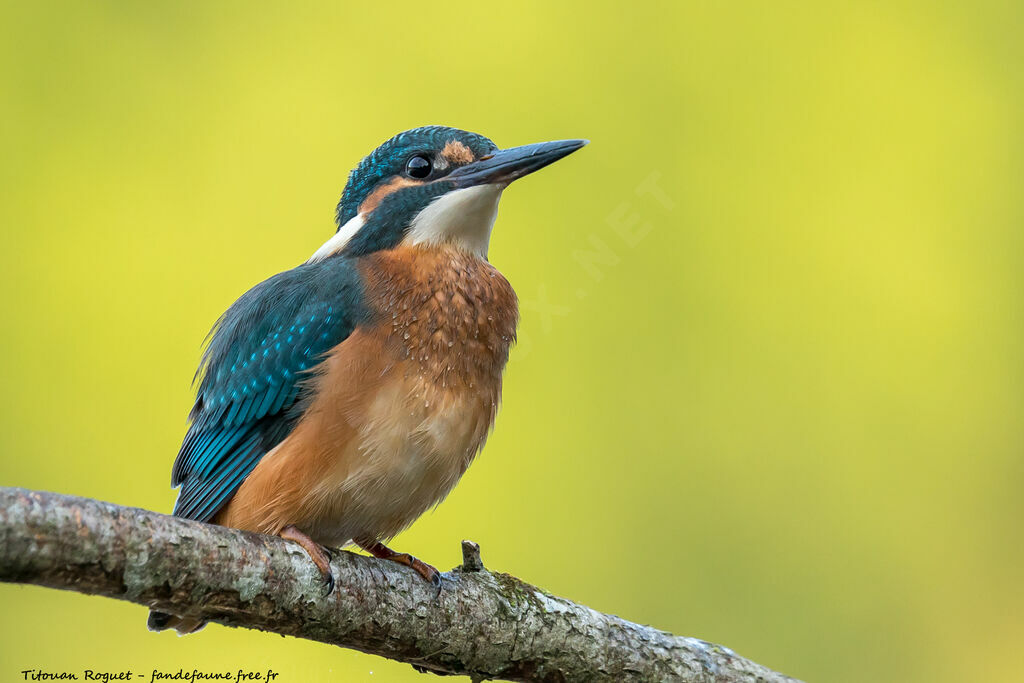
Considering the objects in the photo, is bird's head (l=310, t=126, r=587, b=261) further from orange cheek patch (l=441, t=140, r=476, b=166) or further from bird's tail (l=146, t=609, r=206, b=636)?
bird's tail (l=146, t=609, r=206, b=636)

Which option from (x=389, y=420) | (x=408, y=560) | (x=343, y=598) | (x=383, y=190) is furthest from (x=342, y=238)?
(x=343, y=598)

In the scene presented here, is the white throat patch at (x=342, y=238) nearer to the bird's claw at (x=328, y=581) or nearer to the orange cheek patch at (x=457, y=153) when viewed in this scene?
the orange cheek patch at (x=457, y=153)

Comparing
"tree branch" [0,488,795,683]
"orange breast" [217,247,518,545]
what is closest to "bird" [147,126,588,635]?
"orange breast" [217,247,518,545]

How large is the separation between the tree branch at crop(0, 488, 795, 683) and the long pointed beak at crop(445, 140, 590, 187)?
1239 mm

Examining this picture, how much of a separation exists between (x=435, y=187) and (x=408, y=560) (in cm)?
123

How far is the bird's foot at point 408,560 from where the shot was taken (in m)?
3.20

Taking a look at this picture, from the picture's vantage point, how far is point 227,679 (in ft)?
16.0

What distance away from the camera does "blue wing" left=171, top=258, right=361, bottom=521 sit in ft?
11.5

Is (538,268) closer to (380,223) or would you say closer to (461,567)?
(380,223)

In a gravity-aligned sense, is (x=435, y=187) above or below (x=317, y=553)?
above

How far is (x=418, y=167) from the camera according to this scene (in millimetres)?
3979

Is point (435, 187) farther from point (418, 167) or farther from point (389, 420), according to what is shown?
point (389, 420)

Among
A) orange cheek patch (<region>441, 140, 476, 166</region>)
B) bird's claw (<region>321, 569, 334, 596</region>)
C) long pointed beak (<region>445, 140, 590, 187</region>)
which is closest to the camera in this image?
bird's claw (<region>321, 569, 334, 596</region>)

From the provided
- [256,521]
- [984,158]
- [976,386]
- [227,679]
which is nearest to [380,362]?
[256,521]
